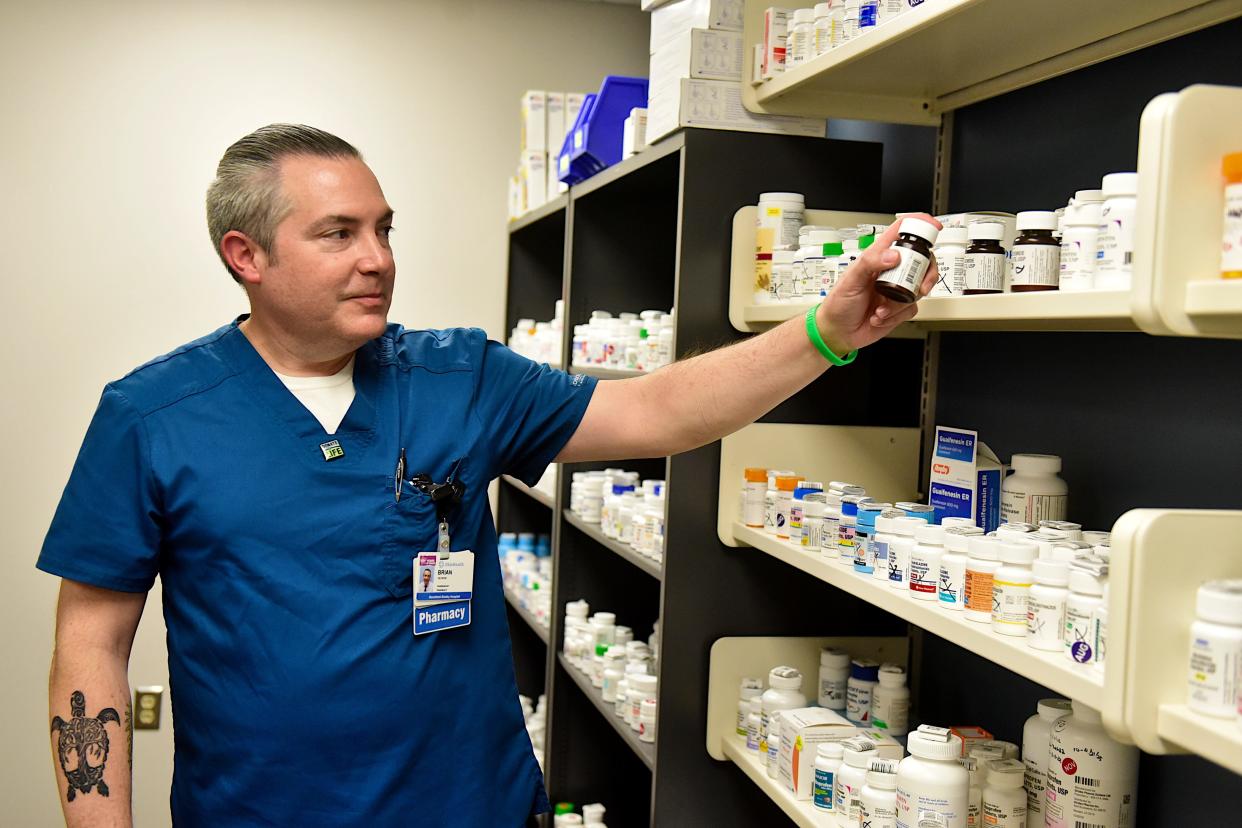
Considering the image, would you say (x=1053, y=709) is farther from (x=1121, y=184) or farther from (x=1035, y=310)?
(x=1121, y=184)

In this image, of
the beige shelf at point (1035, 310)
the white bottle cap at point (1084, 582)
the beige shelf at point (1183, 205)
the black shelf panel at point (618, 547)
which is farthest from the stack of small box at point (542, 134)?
the beige shelf at point (1183, 205)

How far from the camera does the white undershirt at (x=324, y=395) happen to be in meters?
2.00

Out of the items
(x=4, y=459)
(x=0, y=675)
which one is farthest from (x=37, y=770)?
(x=4, y=459)

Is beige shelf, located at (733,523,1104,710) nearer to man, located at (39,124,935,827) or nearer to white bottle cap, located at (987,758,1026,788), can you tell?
white bottle cap, located at (987,758,1026,788)

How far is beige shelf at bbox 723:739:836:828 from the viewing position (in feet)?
6.28

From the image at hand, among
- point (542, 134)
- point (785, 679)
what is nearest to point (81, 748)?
point (785, 679)

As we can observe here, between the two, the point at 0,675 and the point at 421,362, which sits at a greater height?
the point at 421,362

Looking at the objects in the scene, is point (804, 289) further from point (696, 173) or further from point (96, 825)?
point (96, 825)

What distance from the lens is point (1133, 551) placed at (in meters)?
1.11

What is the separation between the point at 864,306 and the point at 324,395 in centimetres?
94

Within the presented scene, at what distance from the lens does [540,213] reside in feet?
13.5

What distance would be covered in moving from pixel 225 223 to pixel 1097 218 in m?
1.44

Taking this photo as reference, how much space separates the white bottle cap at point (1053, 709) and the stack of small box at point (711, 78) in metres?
1.30

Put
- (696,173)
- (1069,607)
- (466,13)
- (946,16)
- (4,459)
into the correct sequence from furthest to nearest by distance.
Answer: (466,13) < (4,459) < (696,173) < (946,16) < (1069,607)
